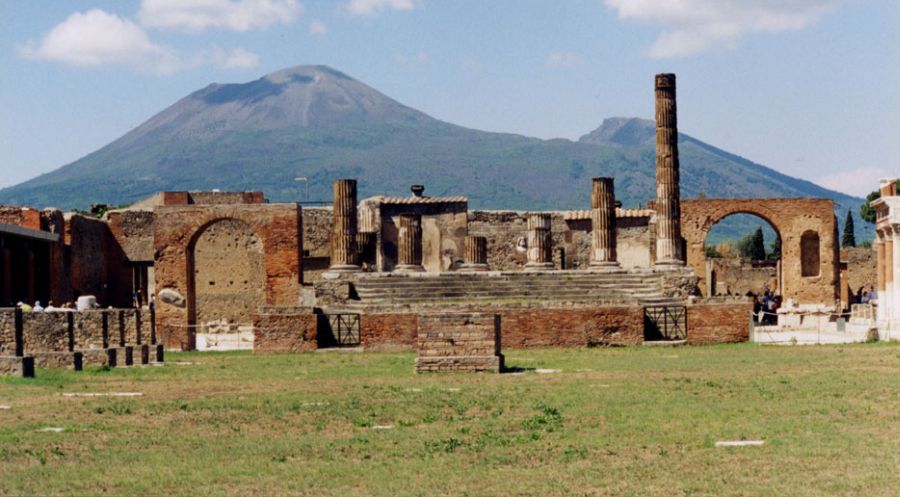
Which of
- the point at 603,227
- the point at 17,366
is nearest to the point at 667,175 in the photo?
the point at 603,227

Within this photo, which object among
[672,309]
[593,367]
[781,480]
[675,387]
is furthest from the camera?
[672,309]

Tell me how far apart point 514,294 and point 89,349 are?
12699 millimetres

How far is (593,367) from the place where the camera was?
2331 cm

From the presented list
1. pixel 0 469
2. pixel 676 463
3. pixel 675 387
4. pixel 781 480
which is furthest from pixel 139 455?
pixel 675 387

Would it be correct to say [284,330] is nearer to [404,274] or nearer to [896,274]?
[404,274]

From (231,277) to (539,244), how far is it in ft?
45.1

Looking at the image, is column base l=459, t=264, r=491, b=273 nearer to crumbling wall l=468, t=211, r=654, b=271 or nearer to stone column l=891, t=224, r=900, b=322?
stone column l=891, t=224, r=900, b=322

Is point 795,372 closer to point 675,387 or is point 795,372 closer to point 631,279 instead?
point 675,387

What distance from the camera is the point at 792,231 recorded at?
183 ft

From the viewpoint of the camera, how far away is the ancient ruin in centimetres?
3020

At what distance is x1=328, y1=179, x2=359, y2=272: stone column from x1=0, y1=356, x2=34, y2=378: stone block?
17.2 meters

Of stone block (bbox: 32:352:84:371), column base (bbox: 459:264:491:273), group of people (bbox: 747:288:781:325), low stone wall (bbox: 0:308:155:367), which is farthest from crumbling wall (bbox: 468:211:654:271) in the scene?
stone block (bbox: 32:352:84:371)

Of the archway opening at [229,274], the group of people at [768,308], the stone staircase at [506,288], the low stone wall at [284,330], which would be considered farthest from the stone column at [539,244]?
the low stone wall at [284,330]

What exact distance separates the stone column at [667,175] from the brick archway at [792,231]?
46.5 feet
